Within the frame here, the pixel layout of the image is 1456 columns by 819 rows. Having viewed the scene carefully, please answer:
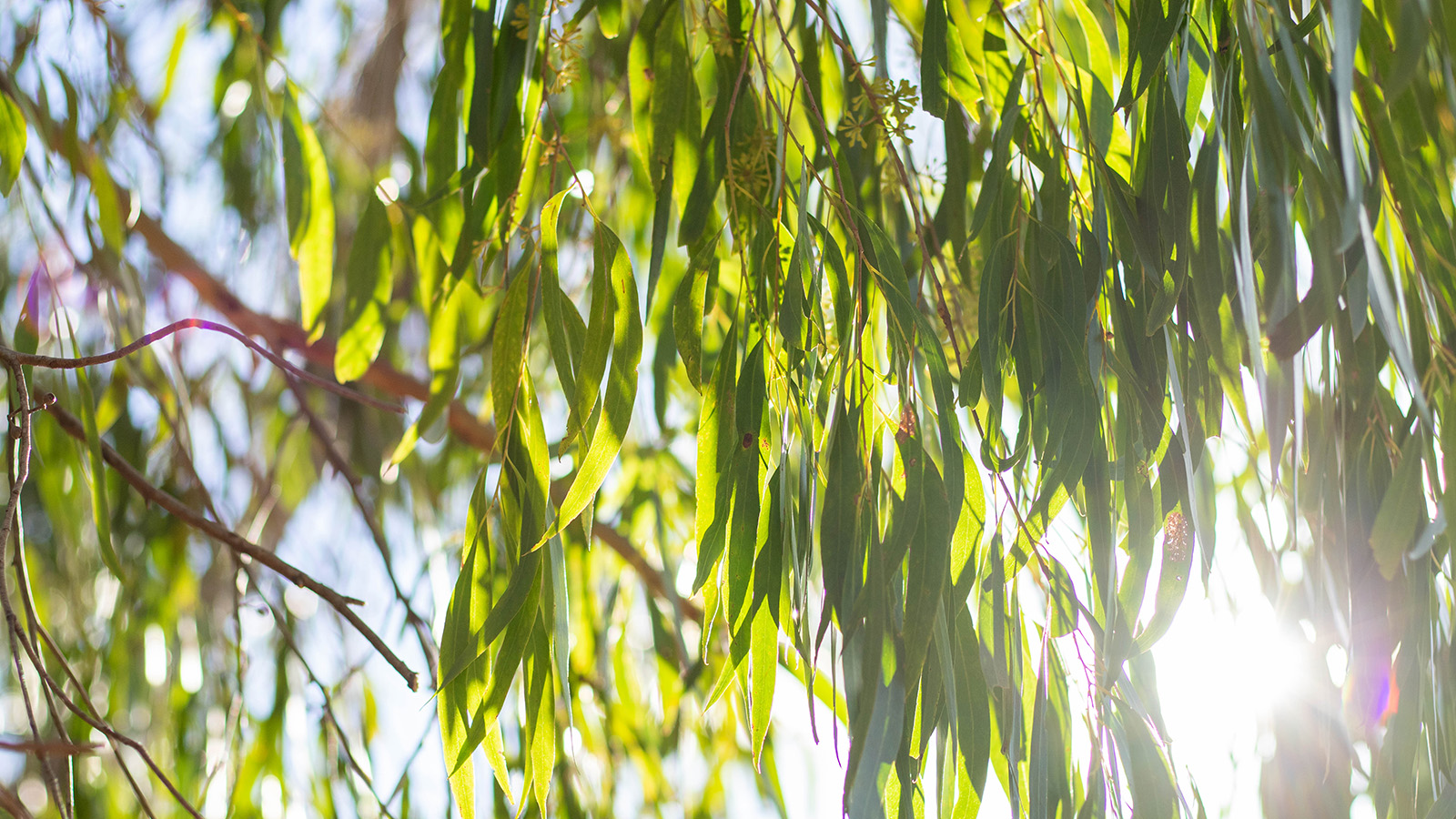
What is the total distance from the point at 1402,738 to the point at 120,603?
1.23 m

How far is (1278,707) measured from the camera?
2.52 ft

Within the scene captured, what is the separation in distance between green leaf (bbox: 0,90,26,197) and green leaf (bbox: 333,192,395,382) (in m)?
0.26

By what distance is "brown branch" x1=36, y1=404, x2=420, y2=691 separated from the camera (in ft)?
1.98

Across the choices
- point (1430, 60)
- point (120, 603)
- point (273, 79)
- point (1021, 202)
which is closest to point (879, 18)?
point (1021, 202)

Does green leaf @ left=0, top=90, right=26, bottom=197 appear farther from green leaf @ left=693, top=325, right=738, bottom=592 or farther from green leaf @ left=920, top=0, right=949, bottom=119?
green leaf @ left=920, top=0, right=949, bottom=119

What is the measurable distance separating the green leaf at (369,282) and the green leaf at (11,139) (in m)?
0.26

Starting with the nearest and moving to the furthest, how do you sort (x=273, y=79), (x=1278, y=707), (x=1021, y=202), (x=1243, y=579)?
(x=1021, y=202), (x=1278, y=707), (x=1243, y=579), (x=273, y=79)

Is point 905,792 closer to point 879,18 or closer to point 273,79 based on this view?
point 879,18

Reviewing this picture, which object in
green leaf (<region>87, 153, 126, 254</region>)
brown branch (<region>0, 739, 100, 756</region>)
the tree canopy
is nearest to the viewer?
brown branch (<region>0, 739, 100, 756</region>)

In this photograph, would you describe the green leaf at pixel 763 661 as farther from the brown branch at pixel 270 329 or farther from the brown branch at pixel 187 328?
the brown branch at pixel 270 329

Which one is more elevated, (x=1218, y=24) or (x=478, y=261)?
(x=478, y=261)

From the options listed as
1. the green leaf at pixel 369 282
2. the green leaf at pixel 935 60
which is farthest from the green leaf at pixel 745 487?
the green leaf at pixel 369 282

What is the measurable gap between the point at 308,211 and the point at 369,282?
80 mm

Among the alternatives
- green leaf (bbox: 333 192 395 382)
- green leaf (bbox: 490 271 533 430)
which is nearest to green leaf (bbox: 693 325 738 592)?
green leaf (bbox: 490 271 533 430)
